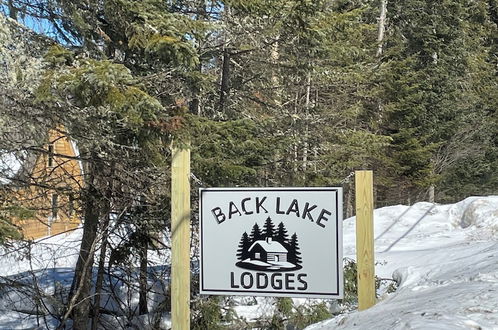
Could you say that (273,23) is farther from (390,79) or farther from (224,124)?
A: (390,79)

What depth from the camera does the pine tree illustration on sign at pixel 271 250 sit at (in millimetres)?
4082

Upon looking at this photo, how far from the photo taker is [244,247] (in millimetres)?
4188

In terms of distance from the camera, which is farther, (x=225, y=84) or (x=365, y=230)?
(x=225, y=84)

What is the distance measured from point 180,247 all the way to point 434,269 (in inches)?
134

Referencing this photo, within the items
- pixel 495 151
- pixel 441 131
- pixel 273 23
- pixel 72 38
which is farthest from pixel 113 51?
pixel 495 151

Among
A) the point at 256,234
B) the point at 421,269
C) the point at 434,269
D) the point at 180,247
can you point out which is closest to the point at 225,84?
the point at 421,269

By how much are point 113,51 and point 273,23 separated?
2.45 metres

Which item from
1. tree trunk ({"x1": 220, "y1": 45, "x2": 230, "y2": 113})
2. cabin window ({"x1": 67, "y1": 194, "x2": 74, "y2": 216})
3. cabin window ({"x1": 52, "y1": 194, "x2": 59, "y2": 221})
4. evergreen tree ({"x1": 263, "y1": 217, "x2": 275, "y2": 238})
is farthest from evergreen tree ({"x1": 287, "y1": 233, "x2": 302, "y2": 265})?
tree trunk ({"x1": 220, "y1": 45, "x2": 230, "y2": 113})

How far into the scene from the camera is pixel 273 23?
→ 330 inches

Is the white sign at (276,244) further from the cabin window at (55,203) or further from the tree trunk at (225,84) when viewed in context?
the tree trunk at (225,84)

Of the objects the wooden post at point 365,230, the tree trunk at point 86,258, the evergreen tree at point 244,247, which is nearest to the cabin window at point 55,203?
the tree trunk at point 86,258

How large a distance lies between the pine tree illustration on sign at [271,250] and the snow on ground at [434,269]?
0.60m

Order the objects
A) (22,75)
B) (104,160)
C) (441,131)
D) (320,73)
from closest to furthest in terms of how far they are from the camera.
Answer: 1. (22,75)
2. (104,160)
3. (320,73)
4. (441,131)

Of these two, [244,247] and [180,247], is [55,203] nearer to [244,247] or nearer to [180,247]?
[180,247]
